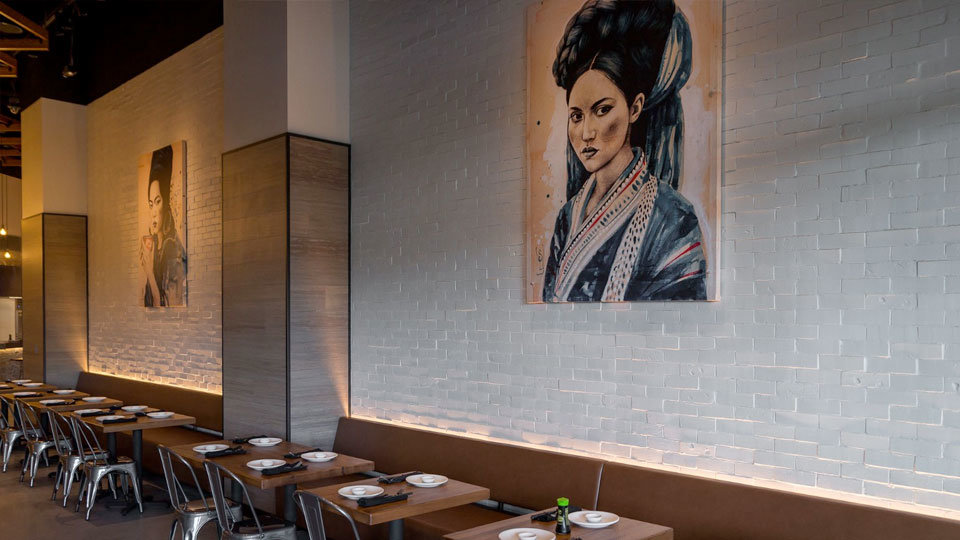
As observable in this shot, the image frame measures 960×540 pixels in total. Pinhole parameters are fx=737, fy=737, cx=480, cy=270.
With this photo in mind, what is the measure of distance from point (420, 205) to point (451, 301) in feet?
2.71

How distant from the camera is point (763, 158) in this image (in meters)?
3.76

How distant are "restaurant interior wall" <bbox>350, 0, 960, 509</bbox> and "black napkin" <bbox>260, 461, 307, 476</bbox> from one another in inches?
45.1

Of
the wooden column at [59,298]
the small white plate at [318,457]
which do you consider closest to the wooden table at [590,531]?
the small white plate at [318,457]

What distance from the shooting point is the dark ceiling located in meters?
8.31

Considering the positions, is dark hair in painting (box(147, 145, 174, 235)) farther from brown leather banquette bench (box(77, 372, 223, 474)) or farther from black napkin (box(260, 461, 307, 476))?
black napkin (box(260, 461, 307, 476))

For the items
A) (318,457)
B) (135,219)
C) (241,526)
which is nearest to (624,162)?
(318,457)

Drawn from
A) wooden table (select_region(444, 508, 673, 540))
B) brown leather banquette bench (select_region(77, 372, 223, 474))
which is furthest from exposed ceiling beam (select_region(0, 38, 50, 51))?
A: wooden table (select_region(444, 508, 673, 540))

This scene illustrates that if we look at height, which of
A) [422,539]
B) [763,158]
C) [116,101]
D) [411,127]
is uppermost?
[116,101]

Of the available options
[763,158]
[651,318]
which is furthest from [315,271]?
[763,158]

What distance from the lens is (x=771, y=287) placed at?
3.71m

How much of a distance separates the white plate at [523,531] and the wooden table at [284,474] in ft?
5.63

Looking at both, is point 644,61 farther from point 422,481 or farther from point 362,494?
point 362,494

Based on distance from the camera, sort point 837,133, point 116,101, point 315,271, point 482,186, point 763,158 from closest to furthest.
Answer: point 837,133 → point 763,158 → point 482,186 → point 315,271 → point 116,101

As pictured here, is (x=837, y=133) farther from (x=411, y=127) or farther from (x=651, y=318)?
(x=411, y=127)
